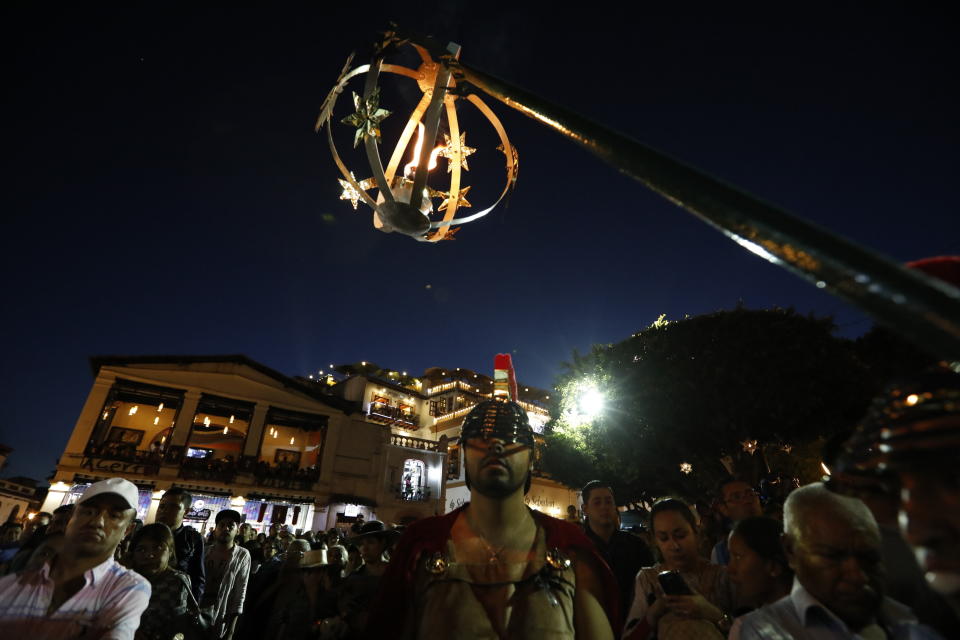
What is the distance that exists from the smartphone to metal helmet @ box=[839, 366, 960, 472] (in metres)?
1.96

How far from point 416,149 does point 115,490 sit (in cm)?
413

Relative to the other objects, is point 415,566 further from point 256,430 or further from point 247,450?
point 256,430

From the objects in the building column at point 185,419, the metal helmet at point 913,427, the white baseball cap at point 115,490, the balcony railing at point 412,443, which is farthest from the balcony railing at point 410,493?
the metal helmet at point 913,427

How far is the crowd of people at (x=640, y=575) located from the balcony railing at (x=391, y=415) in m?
30.2

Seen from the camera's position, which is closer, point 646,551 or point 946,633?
point 946,633

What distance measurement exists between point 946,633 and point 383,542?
513 cm

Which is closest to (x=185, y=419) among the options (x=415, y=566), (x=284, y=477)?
(x=284, y=477)

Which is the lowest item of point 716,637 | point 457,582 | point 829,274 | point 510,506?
point 716,637

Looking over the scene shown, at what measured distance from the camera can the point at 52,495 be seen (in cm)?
2116

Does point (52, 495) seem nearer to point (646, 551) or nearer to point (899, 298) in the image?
point (646, 551)

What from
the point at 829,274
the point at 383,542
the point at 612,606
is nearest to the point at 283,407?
Result: the point at 383,542

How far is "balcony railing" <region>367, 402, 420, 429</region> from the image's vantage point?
34.1 metres

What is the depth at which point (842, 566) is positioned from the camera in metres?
1.96

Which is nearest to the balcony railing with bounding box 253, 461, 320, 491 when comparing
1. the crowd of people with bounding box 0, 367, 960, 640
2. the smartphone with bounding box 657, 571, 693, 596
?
the crowd of people with bounding box 0, 367, 960, 640
